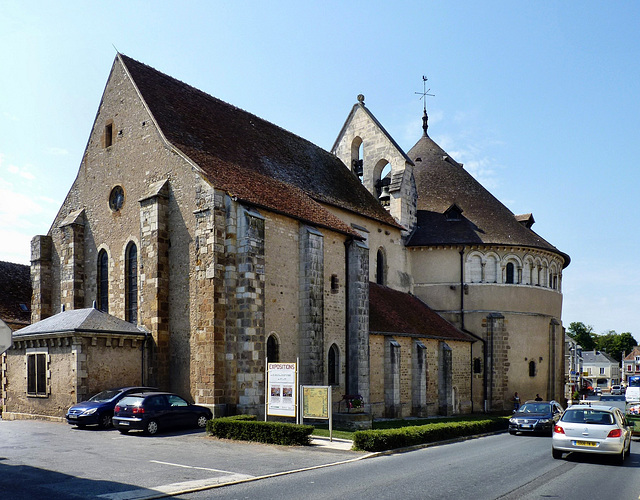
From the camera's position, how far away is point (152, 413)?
19609mm

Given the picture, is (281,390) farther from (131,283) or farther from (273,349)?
(131,283)

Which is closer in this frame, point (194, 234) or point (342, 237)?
point (194, 234)

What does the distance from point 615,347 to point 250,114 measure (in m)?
127

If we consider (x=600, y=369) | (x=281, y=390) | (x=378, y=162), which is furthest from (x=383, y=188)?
(x=600, y=369)

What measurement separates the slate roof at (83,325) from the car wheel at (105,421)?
3206 mm

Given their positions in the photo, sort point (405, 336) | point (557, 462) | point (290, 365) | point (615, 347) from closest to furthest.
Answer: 1. point (557, 462)
2. point (290, 365)
3. point (405, 336)
4. point (615, 347)

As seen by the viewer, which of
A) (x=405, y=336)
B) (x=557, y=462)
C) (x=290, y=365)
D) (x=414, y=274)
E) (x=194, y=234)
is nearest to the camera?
(x=557, y=462)

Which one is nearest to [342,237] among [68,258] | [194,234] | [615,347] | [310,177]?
[310,177]

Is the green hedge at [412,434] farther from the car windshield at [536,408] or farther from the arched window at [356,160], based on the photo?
the arched window at [356,160]

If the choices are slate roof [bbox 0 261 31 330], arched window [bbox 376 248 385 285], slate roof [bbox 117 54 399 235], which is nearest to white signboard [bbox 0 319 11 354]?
slate roof [bbox 117 54 399 235]

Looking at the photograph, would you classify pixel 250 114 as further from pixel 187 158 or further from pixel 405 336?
pixel 405 336

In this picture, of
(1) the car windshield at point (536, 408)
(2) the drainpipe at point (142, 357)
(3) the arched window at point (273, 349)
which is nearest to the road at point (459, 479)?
(1) the car windshield at point (536, 408)

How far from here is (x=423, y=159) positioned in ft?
149

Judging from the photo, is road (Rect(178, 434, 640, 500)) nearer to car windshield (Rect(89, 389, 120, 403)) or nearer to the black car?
the black car
